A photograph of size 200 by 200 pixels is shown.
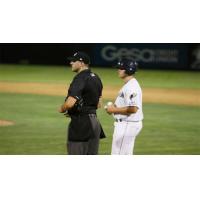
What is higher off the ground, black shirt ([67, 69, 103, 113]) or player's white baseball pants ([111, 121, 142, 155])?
black shirt ([67, 69, 103, 113])

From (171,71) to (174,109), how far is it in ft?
33.9

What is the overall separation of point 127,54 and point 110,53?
1.17m

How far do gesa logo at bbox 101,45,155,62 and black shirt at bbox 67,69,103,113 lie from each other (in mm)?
17457

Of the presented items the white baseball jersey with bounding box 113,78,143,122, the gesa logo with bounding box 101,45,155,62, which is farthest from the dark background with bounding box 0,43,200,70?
the white baseball jersey with bounding box 113,78,143,122

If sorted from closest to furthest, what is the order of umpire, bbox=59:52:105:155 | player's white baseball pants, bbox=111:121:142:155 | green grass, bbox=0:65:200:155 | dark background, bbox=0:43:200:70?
umpire, bbox=59:52:105:155, player's white baseball pants, bbox=111:121:142:155, green grass, bbox=0:65:200:155, dark background, bbox=0:43:200:70

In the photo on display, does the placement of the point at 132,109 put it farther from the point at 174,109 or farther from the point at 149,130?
the point at 174,109

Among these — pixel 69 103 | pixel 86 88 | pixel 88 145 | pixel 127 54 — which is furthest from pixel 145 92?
pixel 69 103

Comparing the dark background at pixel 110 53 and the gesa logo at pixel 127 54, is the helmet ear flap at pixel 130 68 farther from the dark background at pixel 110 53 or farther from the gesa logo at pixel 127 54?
the gesa logo at pixel 127 54

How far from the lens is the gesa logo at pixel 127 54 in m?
24.0

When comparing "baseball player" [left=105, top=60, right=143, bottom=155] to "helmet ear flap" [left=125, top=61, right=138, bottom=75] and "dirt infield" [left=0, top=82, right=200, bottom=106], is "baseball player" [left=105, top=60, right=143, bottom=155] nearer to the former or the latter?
"helmet ear flap" [left=125, top=61, right=138, bottom=75]

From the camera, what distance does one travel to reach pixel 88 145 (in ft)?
20.5

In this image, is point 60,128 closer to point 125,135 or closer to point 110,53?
point 125,135

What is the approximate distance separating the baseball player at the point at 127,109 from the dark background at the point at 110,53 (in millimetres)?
17112

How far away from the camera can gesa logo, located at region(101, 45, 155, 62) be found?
24020mm
